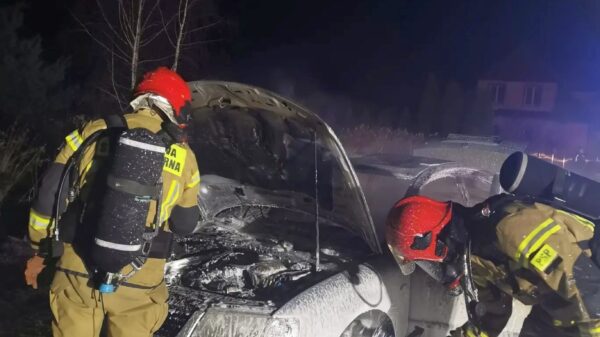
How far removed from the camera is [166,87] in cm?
288

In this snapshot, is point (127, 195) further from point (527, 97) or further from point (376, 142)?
point (527, 97)

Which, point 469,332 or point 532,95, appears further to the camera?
point 532,95

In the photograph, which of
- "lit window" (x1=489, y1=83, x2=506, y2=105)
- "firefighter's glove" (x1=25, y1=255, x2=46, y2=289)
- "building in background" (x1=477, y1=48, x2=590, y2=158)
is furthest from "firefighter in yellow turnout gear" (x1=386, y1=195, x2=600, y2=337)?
"lit window" (x1=489, y1=83, x2=506, y2=105)

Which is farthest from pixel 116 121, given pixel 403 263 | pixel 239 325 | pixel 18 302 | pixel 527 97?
pixel 527 97

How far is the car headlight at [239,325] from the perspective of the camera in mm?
2836

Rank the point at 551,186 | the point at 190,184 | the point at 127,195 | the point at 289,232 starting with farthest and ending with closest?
the point at 289,232, the point at 551,186, the point at 190,184, the point at 127,195

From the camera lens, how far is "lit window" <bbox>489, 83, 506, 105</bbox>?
33.2 meters

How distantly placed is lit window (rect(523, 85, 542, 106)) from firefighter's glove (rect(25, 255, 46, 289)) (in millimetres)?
33498

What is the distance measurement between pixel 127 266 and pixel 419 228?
150 cm

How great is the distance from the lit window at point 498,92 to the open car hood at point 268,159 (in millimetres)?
30737

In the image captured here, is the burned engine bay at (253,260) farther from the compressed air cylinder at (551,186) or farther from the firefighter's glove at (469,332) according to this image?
the compressed air cylinder at (551,186)

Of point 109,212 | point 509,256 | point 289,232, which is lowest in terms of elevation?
point 289,232

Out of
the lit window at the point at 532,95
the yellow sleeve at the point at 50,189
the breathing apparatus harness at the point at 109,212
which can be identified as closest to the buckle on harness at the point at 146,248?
the breathing apparatus harness at the point at 109,212

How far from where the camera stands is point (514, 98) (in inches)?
1302
